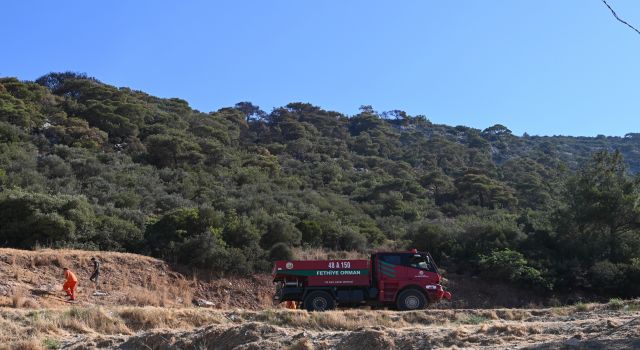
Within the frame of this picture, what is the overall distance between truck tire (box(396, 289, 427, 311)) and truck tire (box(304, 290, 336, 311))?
6.72 feet

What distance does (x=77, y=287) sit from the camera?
66.4ft

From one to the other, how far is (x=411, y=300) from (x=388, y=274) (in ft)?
3.42

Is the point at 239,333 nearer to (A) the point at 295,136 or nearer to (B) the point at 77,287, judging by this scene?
(B) the point at 77,287

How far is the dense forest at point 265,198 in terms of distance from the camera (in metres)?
26.3

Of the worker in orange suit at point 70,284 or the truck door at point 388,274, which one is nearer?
the worker in orange suit at point 70,284

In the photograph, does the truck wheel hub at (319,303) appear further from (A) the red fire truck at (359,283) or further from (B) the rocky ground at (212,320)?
(B) the rocky ground at (212,320)

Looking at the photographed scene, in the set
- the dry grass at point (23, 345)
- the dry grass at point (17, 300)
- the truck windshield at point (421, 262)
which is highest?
the truck windshield at point (421, 262)

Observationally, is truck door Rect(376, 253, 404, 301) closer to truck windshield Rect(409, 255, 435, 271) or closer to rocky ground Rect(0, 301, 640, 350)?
truck windshield Rect(409, 255, 435, 271)

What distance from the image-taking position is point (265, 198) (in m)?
38.6

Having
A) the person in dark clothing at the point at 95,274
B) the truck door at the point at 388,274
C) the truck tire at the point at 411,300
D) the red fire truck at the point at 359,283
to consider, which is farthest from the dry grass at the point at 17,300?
the truck tire at the point at 411,300

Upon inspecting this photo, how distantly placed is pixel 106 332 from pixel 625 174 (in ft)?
95.4

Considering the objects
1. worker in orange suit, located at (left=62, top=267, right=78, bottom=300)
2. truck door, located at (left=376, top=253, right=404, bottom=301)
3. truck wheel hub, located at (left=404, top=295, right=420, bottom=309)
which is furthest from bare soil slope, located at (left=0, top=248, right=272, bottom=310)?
truck wheel hub, located at (left=404, top=295, right=420, bottom=309)

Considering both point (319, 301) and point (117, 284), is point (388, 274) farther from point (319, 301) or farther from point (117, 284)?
point (117, 284)

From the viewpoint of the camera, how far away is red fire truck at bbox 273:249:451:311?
18688 millimetres
